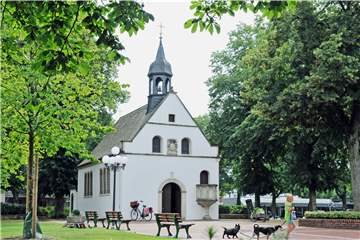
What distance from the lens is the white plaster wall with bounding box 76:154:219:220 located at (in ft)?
131

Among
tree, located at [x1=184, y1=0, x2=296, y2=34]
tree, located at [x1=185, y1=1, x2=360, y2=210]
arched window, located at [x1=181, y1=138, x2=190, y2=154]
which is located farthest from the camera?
arched window, located at [x1=181, y1=138, x2=190, y2=154]

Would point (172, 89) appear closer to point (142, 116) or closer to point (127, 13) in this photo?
point (142, 116)

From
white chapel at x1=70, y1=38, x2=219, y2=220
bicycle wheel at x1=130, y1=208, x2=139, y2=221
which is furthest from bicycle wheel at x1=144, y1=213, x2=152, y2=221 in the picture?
white chapel at x1=70, y1=38, x2=219, y2=220

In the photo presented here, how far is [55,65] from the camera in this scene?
7504 mm

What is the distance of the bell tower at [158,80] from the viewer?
4312cm

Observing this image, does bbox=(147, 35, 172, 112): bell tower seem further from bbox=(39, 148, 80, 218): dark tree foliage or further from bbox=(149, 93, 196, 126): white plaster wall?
bbox=(39, 148, 80, 218): dark tree foliage

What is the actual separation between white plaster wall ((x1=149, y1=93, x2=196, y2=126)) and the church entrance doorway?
500 centimetres

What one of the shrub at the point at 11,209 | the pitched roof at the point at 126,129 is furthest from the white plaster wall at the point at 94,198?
Answer: the shrub at the point at 11,209

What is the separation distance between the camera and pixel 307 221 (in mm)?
27859

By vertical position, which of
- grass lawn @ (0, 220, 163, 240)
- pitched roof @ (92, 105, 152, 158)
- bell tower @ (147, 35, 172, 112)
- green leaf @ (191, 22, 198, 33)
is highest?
bell tower @ (147, 35, 172, 112)

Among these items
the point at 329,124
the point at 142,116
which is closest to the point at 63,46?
the point at 329,124

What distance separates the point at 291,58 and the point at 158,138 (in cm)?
1619

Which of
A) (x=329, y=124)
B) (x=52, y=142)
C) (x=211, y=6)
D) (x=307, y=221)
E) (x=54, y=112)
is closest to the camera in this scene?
(x=211, y=6)

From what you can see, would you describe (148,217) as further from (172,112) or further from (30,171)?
(30,171)
